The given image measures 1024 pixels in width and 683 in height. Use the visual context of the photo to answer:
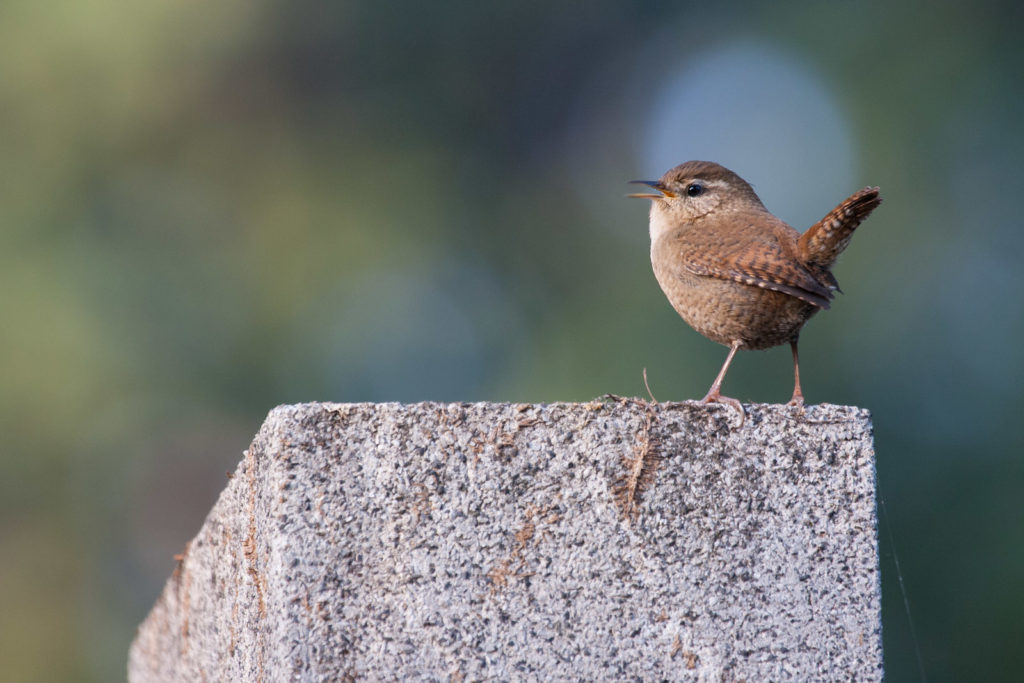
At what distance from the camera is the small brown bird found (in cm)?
296

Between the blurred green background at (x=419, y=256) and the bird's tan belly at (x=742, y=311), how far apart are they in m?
4.26

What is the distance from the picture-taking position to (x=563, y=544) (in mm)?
1758

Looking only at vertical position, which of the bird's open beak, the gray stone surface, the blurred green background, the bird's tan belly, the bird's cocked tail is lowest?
the gray stone surface

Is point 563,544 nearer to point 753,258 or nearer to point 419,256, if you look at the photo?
point 753,258

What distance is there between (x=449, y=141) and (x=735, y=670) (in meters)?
12.1

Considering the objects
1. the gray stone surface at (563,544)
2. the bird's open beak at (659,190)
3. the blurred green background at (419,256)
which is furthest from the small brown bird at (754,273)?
the blurred green background at (419,256)

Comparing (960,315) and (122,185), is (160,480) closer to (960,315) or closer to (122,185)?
(122,185)

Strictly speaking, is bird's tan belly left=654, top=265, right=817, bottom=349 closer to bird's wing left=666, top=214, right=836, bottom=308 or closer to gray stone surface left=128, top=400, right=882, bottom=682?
bird's wing left=666, top=214, right=836, bottom=308

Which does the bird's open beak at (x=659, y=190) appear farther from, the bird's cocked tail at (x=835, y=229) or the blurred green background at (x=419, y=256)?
the blurred green background at (x=419, y=256)

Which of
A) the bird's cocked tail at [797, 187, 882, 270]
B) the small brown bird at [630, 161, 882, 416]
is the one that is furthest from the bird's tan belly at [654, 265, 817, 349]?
the bird's cocked tail at [797, 187, 882, 270]

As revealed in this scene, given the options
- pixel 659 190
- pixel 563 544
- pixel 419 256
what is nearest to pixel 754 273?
pixel 659 190

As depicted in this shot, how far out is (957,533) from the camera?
7.60 m

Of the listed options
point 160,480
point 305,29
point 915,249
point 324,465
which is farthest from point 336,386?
point 324,465

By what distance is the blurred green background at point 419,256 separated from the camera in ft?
27.7
